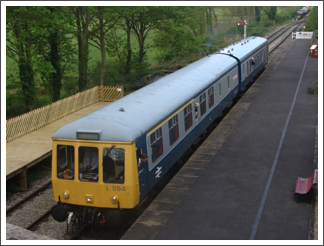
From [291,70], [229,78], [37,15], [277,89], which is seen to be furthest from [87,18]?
[291,70]

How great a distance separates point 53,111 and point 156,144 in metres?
9.13

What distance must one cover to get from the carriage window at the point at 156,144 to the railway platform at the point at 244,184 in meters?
0.97

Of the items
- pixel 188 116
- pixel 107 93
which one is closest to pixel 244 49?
pixel 107 93

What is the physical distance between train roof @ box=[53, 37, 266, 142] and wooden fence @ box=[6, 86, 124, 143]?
5.85 m

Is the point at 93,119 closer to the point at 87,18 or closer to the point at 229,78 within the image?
the point at 229,78

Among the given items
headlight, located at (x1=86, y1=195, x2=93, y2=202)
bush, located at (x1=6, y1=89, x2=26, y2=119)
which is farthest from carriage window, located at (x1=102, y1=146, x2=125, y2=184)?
bush, located at (x1=6, y1=89, x2=26, y2=119)

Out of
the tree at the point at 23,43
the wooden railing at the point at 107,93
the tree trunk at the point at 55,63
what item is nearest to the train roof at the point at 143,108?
the wooden railing at the point at 107,93

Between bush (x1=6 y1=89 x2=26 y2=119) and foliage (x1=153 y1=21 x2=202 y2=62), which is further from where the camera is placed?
foliage (x1=153 y1=21 x2=202 y2=62)

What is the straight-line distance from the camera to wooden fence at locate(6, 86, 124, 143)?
14547mm

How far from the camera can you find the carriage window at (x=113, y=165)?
797 centimetres

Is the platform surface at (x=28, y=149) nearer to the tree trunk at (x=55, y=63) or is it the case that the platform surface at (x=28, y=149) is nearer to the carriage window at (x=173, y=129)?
the carriage window at (x=173, y=129)

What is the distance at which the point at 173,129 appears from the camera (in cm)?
1048

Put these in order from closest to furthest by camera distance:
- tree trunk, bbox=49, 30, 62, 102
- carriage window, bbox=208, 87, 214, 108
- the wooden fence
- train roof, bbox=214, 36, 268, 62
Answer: carriage window, bbox=208, 87, 214, 108 < the wooden fence < train roof, bbox=214, 36, 268, 62 < tree trunk, bbox=49, 30, 62, 102

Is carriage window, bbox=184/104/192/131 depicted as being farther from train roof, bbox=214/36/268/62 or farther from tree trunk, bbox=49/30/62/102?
tree trunk, bbox=49/30/62/102
